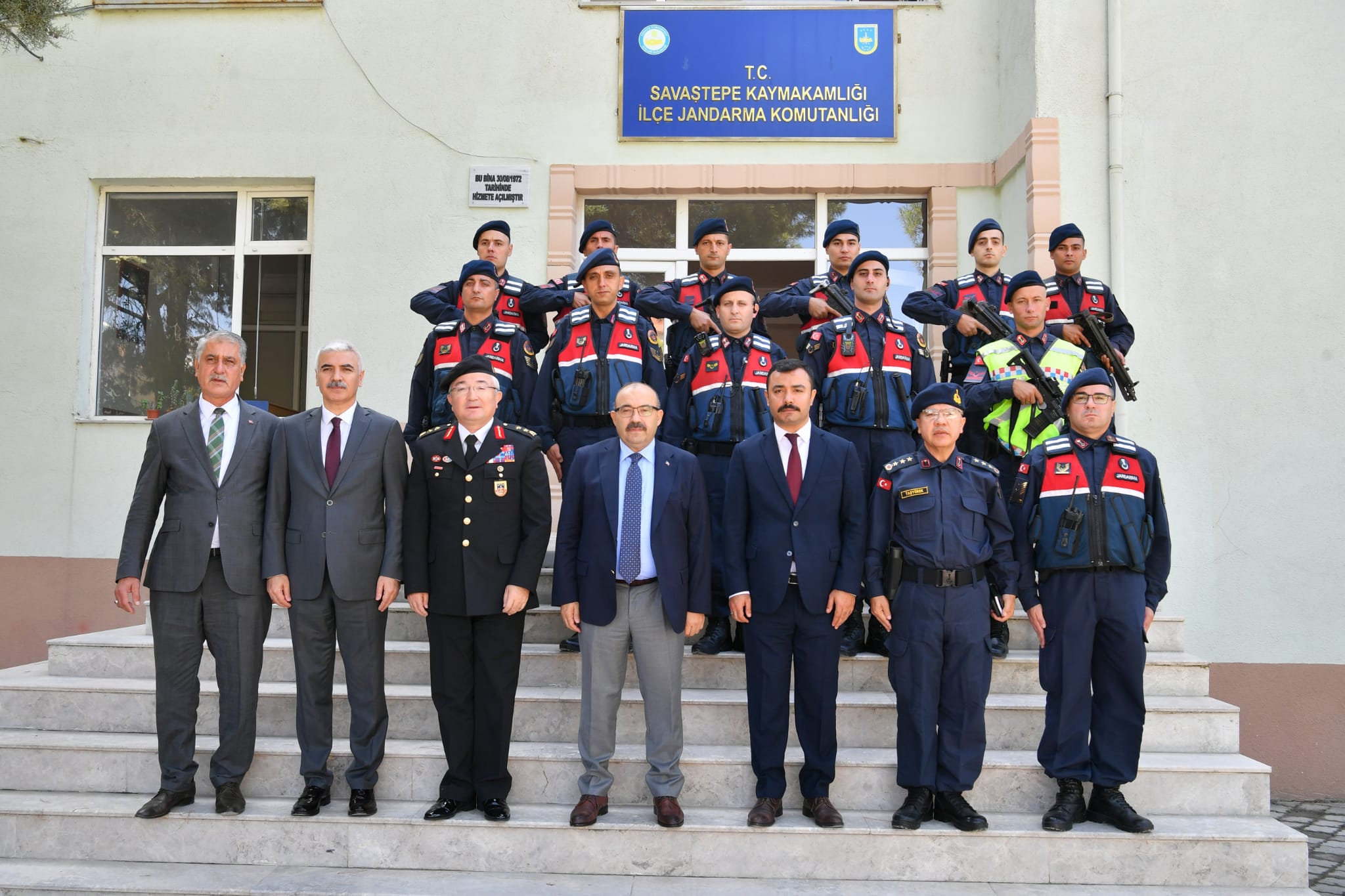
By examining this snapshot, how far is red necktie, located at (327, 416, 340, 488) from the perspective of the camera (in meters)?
4.30

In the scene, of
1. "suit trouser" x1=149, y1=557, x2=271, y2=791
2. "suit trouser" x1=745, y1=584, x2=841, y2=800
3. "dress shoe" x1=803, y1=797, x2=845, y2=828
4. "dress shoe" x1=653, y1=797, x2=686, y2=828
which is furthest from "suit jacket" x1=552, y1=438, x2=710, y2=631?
"suit trouser" x1=149, y1=557, x2=271, y2=791

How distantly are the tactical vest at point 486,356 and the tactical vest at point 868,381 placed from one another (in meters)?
1.70

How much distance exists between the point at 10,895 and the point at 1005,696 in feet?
14.3

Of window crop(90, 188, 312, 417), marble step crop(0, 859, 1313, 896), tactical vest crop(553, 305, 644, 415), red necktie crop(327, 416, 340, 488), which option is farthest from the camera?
window crop(90, 188, 312, 417)

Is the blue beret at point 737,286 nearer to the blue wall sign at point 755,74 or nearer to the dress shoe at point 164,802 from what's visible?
the blue wall sign at point 755,74

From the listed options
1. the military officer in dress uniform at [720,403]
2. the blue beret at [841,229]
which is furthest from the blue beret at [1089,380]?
the blue beret at [841,229]

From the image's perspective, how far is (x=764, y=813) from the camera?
4.07m

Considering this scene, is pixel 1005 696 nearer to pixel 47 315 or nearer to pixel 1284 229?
pixel 1284 229

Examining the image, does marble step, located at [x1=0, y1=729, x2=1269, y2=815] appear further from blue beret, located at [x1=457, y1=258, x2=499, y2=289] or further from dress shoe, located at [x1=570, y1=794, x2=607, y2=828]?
blue beret, located at [x1=457, y1=258, x2=499, y2=289]

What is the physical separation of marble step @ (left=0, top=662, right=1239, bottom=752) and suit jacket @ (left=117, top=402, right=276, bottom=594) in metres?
0.88

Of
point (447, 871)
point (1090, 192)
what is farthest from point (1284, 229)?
point (447, 871)

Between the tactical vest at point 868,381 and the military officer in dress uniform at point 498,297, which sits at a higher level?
the military officer in dress uniform at point 498,297

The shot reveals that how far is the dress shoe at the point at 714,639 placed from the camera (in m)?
4.98

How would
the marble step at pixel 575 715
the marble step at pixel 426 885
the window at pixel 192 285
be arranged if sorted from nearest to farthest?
the marble step at pixel 426 885 → the marble step at pixel 575 715 → the window at pixel 192 285
